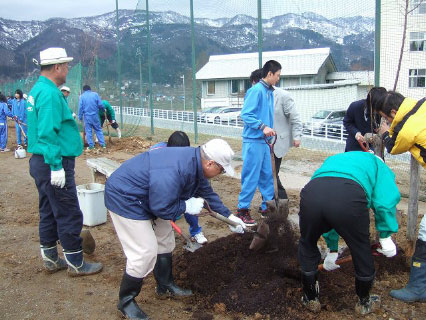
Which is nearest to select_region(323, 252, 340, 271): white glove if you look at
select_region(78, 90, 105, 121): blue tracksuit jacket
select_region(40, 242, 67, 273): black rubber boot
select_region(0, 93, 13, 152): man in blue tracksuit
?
select_region(40, 242, 67, 273): black rubber boot

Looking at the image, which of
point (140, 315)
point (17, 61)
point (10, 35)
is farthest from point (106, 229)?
point (10, 35)

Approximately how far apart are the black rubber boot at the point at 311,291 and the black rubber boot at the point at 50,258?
222cm

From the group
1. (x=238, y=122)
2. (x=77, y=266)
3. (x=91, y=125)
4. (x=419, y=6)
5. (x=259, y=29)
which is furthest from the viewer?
(x=238, y=122)

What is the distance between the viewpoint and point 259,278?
3.32 m

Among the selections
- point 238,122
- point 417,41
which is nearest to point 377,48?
point 417,41

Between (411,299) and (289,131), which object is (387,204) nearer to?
(411,299)

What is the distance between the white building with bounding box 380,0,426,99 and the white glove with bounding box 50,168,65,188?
4.66m

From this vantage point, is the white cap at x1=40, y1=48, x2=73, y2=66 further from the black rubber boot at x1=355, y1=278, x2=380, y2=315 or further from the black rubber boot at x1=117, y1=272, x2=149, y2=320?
the black rubber boot at x1=355, y1=278, x2=380, y2=315

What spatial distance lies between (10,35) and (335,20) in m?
92.8

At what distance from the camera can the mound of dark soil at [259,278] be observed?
2971mm

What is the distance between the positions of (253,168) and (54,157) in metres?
2.31

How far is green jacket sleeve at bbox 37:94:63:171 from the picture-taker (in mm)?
3227

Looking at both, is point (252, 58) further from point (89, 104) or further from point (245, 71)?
point (89, 104)

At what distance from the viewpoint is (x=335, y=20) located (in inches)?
295
